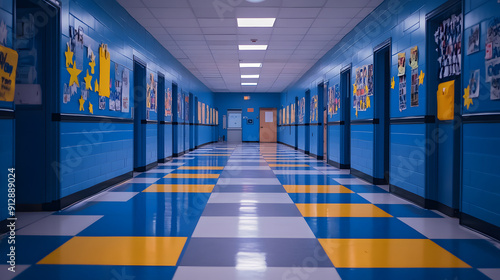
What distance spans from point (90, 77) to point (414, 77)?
4.28m

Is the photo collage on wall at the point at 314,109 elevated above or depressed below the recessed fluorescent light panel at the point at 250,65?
below

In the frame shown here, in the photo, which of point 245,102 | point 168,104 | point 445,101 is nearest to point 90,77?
point 445,101

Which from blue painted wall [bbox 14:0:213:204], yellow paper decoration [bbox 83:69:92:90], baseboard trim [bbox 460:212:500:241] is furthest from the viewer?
yellow paper decoration [bbox 83:69:92:90]

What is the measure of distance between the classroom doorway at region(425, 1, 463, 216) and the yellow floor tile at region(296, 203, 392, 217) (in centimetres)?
74

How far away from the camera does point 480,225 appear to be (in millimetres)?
3057

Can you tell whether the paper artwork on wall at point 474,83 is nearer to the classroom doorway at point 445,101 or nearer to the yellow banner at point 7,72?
the classroom doorway at point 445,101

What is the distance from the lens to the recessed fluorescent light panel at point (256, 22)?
659cm

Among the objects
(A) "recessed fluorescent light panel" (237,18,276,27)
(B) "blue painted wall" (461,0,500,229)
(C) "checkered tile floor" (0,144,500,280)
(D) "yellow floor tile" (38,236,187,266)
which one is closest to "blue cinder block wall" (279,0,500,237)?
(B) "blue painted wall" (461,0,500,229)

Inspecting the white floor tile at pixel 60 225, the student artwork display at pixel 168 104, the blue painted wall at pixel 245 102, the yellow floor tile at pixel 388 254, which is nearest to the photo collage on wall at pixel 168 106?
the student artwork display at pixel 168 104

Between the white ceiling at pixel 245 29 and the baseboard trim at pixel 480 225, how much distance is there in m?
3.66

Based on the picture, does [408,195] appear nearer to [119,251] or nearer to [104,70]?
[119,251]

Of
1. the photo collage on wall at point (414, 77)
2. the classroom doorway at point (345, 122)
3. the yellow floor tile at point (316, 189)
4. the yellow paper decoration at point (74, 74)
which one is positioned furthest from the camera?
the classroom doorway at point (345, 122)

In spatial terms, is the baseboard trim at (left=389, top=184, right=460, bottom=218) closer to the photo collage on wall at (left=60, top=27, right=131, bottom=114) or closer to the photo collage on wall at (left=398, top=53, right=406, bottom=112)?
the photo collage on wall at (left=398, top=53, right=406, bottom=112)

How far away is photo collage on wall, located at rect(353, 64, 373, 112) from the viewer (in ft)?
20.2
